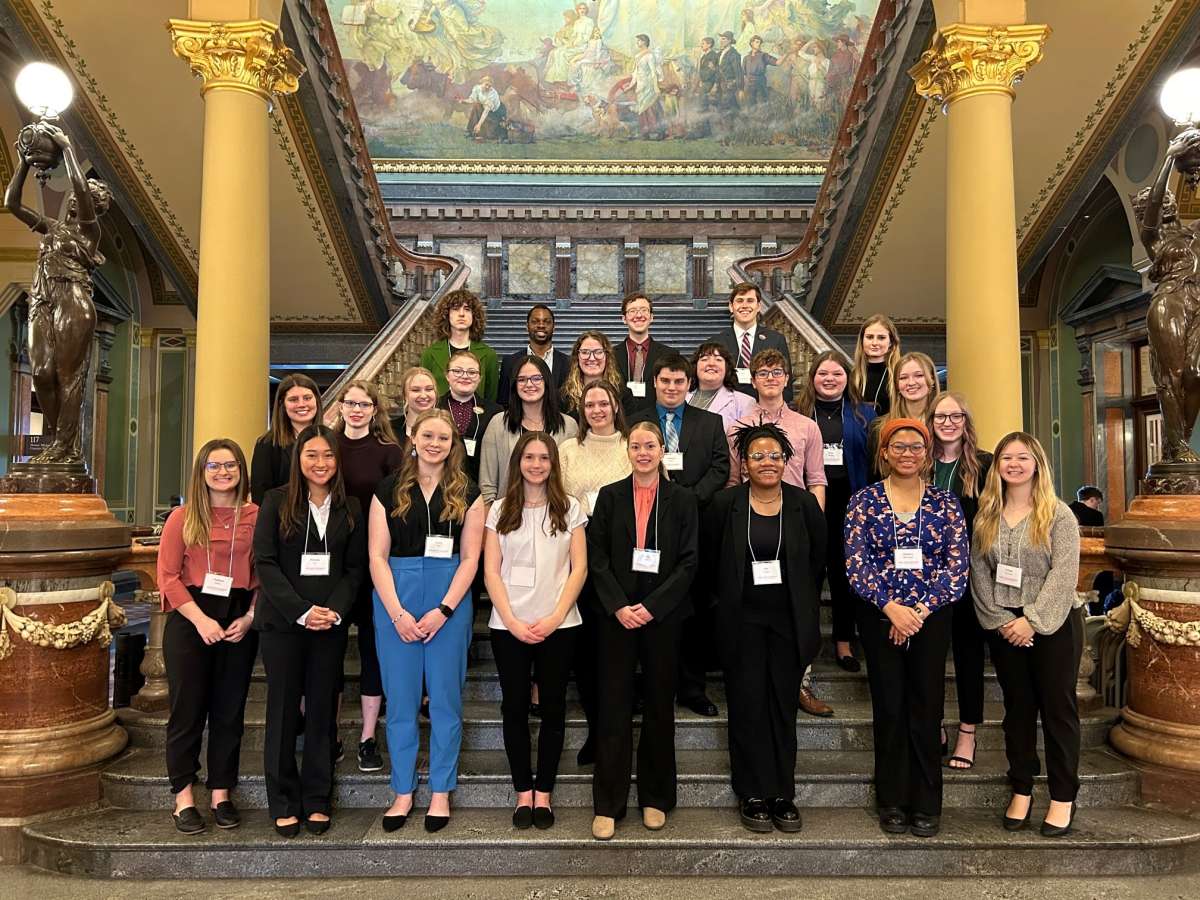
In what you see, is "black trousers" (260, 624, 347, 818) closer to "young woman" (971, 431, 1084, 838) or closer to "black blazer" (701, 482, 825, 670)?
"black blazer" (701, 482, 825, 670)

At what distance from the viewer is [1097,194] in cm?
1077

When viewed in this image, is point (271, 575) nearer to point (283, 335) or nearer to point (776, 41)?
point (283, 335)

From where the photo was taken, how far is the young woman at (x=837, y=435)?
470 cm

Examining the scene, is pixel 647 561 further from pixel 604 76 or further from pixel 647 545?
pixel 604 76

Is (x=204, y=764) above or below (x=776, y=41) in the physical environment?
below

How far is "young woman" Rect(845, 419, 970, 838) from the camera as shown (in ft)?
12.3

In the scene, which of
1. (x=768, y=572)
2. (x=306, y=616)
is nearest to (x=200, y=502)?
(x=306, y=616)

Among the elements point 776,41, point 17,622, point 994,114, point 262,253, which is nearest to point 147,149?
point 262,253

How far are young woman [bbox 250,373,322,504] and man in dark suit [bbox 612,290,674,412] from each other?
1.85m

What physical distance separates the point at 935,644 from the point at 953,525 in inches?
21.0

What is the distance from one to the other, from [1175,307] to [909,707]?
2586 millimetres

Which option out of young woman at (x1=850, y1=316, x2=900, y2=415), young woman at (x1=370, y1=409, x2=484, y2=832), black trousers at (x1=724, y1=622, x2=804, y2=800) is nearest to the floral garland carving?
young woman at (x1=370, y1=409, x2=484, y2=832)

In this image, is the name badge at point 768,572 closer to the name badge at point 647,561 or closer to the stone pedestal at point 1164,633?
the name badge at point 647,561

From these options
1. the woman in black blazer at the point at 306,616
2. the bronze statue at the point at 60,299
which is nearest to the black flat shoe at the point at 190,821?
the woman in black blazer at the point at 306,616
